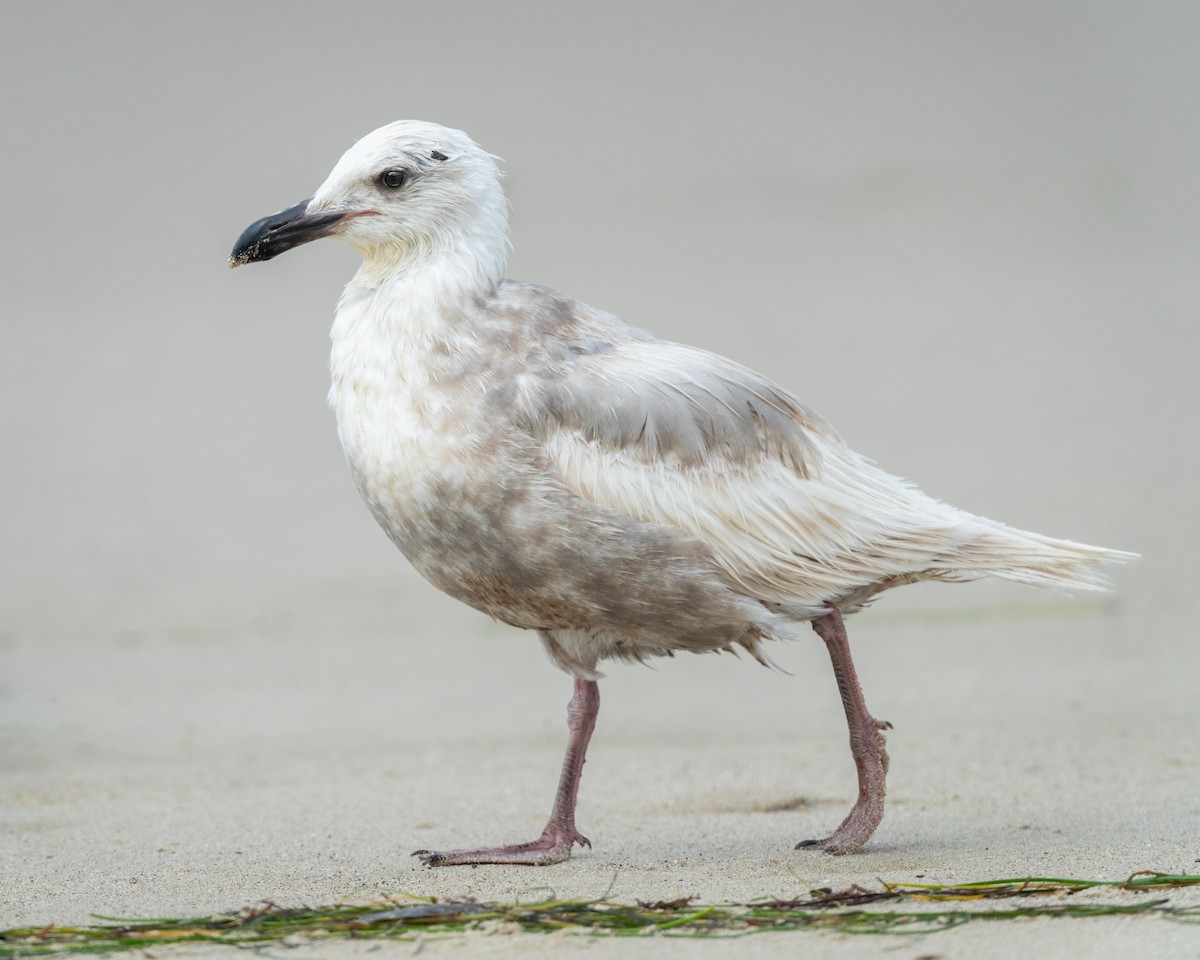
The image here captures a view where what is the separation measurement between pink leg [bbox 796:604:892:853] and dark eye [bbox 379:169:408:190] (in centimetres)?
190

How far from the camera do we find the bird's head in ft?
15.3

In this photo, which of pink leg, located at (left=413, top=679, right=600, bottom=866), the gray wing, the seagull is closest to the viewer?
the seagull

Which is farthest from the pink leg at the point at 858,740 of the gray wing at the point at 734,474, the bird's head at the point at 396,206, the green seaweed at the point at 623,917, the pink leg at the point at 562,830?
the bird's head at the point at 396,206

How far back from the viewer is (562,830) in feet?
15.5

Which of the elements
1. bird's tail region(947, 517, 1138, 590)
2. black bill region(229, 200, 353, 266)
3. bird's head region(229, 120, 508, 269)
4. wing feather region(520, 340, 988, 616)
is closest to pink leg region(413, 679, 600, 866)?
wing feather region(520, 340, 988, 616)

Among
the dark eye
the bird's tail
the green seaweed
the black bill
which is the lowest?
the green seaweed

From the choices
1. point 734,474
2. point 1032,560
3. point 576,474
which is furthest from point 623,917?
point 1032,560

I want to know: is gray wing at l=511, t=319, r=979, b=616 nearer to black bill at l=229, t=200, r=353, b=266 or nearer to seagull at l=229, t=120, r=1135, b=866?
seagull at l=229, t=120, r=1135, b=866

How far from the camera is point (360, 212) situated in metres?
4.70

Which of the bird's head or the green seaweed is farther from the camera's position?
the bird's head

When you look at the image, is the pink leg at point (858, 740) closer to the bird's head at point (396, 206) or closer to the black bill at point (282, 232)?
the bird's head at point (396, 206)

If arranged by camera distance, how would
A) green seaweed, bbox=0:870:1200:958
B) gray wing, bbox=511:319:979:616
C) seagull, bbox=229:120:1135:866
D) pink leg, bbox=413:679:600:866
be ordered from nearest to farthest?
green seaweed, bbox=0:870:1200:958, seagull, bbox=229:120:1135:866, gray wing, bbox=511:319:979:616, pink leg, bbox=413:679:600:866

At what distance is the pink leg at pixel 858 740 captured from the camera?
4.70 m

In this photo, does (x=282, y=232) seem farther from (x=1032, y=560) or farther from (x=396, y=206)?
(x=1032, y=560)
